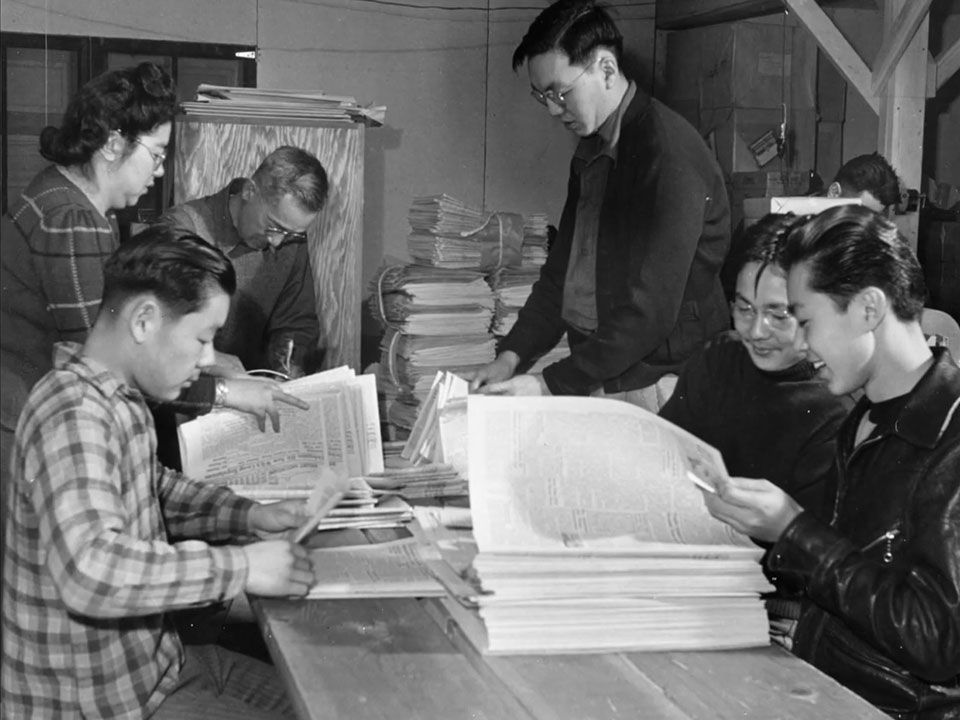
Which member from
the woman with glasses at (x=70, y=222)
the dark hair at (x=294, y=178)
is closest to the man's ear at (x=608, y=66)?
the dark hair at (x=294, y=178)

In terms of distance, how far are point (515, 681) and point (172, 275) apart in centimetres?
71

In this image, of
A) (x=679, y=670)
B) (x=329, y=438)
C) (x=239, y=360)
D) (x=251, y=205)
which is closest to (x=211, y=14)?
(x=251, y=205)

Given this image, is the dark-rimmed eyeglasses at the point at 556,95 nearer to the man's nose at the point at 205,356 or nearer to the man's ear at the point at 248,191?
the man's ear at the point at 248,191

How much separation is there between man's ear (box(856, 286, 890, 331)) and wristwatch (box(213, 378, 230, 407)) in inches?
42.0

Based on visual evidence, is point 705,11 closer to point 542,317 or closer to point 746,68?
point 746,68

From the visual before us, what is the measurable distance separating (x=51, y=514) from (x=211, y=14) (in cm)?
95

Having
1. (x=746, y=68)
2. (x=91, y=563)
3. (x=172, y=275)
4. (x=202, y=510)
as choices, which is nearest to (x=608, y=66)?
(x=746, y=68)

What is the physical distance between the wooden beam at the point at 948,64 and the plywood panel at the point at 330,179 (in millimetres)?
991

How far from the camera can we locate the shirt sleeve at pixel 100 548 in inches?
49.9

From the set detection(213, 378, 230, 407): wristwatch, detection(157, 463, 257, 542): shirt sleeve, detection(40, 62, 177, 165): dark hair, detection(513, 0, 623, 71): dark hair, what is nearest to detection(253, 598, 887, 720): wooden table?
detection(157, 463, 257, 542): shirt sleeve

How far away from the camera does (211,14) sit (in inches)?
74.2

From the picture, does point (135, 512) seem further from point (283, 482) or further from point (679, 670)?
point (679, 670)

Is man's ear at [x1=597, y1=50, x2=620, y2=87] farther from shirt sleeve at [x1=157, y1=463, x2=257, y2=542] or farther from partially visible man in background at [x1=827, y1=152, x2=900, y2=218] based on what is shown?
shirt sleeve at [x1=157, y1=463, x2=257, y2=542]

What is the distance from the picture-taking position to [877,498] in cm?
138
